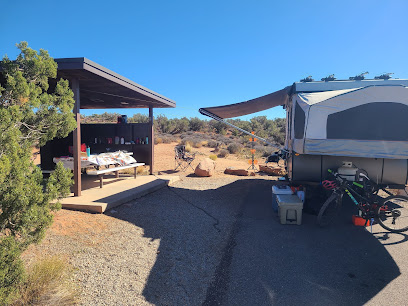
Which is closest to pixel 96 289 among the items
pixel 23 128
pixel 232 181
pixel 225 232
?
pixel 23 128

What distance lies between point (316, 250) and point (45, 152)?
8.31 meters

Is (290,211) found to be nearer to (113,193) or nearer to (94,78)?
(113,193)

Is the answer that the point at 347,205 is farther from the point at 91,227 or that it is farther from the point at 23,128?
the point at 23,128

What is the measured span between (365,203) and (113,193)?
5041 mm

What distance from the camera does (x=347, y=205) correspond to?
20.3 ft

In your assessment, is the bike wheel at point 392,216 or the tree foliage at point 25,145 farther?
the bike wheel at point 392,216

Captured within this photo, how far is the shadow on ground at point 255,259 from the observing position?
278cm

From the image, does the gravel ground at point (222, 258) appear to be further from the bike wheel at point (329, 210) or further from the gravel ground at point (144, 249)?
the bike wheel at point (329, 210)

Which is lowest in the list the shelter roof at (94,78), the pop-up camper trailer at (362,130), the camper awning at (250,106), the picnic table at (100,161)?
the picnic table at (100,161)

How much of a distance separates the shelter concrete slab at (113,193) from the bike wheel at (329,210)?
394 centimetres

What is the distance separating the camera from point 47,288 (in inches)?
95.6

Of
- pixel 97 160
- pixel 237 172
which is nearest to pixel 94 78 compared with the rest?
pixel 97 160

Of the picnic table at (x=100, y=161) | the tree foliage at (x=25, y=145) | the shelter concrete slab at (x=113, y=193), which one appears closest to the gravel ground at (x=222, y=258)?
the shelter concrete slab at (x=113, y=193)

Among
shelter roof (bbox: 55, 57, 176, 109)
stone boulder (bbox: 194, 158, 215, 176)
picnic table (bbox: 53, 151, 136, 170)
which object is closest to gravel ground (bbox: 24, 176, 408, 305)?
picnic table (bbox: 53, 151, 136, 170)
